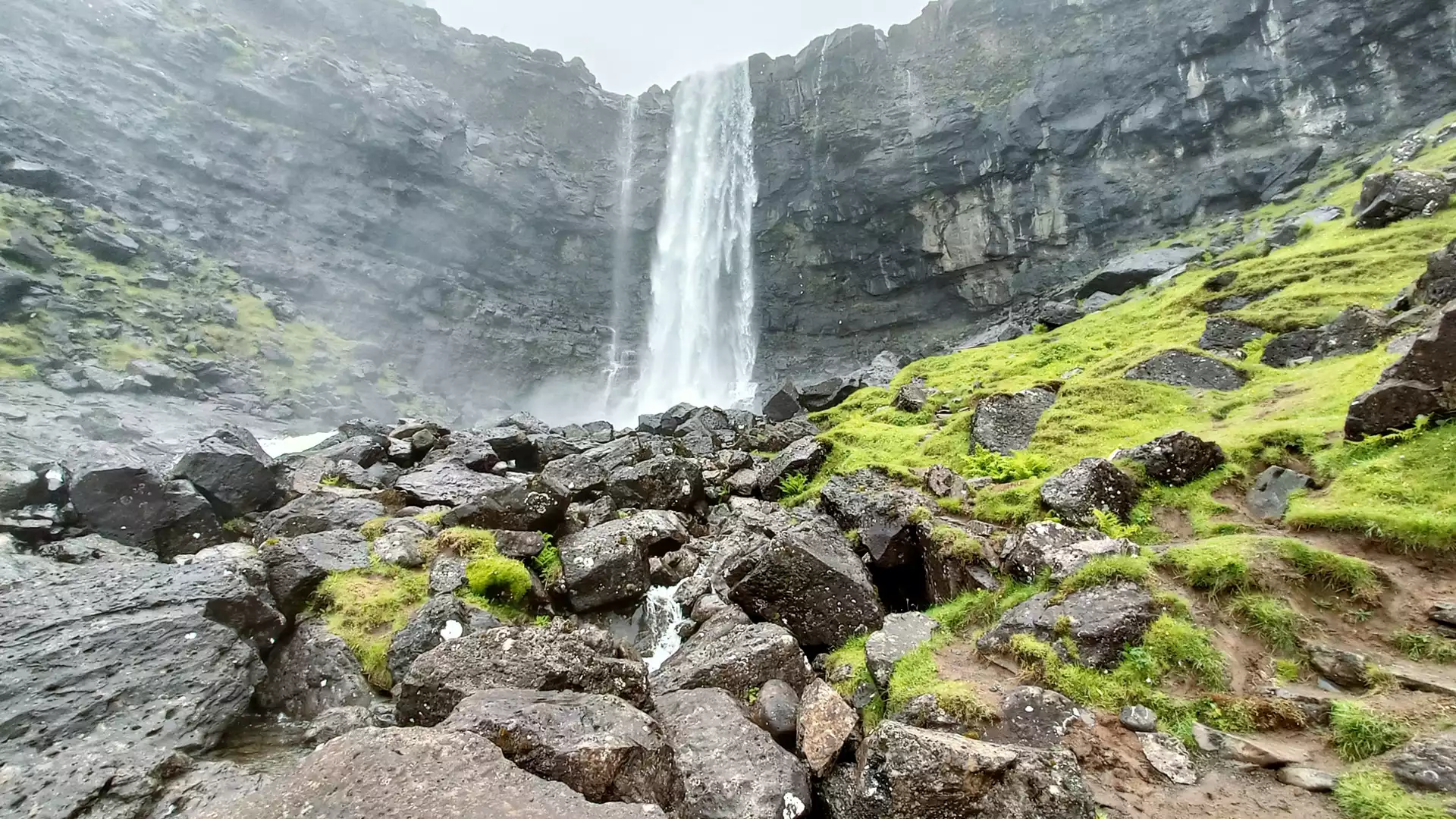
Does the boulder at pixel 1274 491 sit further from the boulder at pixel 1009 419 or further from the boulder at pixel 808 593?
the boulder at pixel 808 593

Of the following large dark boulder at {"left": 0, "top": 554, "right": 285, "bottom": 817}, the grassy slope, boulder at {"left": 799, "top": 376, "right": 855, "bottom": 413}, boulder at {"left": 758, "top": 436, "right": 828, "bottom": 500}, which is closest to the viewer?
large dark boulder at {"left": 0, "top": 554, "right": 285, "bottom": 817}

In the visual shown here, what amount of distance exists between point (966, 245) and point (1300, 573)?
36.7 metres

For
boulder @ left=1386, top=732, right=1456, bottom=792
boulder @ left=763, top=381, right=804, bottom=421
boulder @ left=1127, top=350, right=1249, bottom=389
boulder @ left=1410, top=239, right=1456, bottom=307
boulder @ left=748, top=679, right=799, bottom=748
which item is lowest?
boulder @ left=748, top=679, right=799, bottom=748

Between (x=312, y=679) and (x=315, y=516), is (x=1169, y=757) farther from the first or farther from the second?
(x=315, y=516)

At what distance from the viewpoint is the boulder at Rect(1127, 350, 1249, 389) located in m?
10.5

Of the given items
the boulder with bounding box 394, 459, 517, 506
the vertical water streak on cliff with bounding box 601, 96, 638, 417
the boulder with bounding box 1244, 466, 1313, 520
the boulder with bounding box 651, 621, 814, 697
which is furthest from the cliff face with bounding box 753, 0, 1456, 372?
the boulder with bounding box 651, 621, 814, 697

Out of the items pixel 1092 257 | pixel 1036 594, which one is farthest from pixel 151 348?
pixel 1092 257

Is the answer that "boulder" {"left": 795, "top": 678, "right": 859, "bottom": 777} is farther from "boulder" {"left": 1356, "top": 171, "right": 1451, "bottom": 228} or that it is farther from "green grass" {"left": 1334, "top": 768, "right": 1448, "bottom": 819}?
"boulder" {"left": 1356, "top": 171, "right": 1451, "bottom": 228}

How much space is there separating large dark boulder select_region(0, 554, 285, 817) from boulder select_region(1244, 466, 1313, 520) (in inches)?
374

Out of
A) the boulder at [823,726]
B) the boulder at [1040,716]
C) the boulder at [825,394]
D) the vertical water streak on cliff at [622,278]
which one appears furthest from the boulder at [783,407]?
the vertical water streak on cliff at [622,278]

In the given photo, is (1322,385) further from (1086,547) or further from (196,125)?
(196,125)

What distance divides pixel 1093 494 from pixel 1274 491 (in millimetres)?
1650

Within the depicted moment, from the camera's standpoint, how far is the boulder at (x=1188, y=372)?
1049 cm

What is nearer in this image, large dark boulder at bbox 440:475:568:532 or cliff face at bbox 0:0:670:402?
large dark boulder at bbox 440:475:568:532
